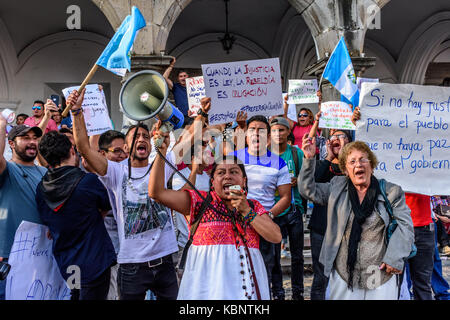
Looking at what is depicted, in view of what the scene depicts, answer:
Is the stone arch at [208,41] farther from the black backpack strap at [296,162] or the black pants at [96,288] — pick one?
the black pants at [96,288]

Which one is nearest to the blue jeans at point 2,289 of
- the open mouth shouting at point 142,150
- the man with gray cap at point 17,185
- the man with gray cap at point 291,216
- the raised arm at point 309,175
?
the man with gray cap at point 17,185

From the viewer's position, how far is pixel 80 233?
3029mm

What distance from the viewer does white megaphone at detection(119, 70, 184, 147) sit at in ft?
8.45

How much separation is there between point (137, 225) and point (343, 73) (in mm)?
3009

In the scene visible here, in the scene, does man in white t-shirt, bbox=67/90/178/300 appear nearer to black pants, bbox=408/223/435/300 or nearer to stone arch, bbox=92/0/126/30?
black pants, bbox=408/223/435/300

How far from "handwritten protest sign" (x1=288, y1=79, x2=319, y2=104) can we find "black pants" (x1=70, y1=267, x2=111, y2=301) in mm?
4220

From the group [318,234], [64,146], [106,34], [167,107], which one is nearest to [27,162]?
[64,146]

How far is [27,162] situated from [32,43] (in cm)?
836

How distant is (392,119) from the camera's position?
Result: 3.65 m

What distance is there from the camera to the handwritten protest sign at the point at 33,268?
2.97 m

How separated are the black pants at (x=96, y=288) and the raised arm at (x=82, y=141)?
74cm

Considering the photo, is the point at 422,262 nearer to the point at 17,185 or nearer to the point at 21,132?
the point at 17,185

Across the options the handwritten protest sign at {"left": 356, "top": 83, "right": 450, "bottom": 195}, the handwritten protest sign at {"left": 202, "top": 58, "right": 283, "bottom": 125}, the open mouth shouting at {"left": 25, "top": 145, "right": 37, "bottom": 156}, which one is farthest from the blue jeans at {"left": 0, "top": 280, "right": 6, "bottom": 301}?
the handwritten protest sign at {"left": 356, "top": 83, "right": 450, "bottom": 195}

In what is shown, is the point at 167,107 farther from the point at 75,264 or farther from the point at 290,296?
the point at 290,296
